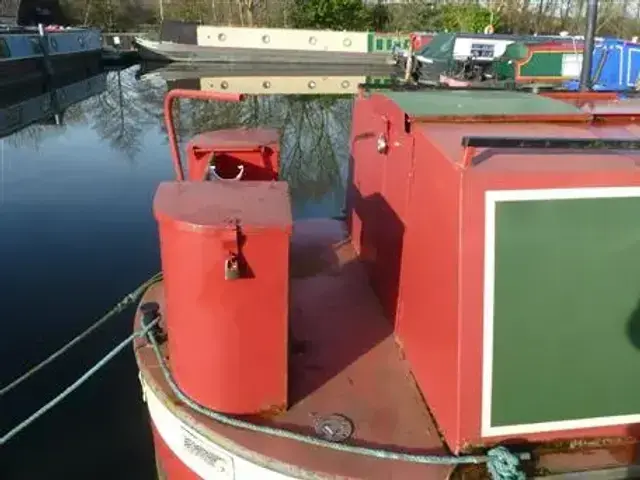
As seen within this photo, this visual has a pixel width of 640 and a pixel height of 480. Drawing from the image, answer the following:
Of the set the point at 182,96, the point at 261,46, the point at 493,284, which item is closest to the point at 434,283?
the point at 493,284

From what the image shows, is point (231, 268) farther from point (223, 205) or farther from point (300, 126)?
point (300, 126)

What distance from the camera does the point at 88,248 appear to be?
28.5 feet

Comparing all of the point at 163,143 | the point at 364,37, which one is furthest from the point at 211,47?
the point at 163,143

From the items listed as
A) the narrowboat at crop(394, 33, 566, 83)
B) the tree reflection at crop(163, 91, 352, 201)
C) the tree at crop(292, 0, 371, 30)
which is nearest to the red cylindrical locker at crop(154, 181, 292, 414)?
the tree reflection at crop(163, 91, 352, 201)

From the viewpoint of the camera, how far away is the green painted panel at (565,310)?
262cm

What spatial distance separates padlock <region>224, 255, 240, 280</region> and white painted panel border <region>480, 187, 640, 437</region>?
3.38 ft

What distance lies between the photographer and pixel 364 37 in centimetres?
3303

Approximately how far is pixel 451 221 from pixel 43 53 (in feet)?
92.5

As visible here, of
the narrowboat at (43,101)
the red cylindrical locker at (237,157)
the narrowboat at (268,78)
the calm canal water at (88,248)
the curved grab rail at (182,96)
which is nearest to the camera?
the curved grab rail at (182,96)

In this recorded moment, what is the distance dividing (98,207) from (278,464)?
8539 millimetres

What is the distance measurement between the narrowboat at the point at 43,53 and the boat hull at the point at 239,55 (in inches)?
107

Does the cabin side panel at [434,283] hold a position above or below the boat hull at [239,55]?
below

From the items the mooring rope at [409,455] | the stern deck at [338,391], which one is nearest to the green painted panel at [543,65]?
the stern deck at [338,391]

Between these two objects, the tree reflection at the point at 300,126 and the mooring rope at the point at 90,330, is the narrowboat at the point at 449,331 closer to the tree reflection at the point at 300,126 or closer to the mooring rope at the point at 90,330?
the mooring rope at the point at 90,330
